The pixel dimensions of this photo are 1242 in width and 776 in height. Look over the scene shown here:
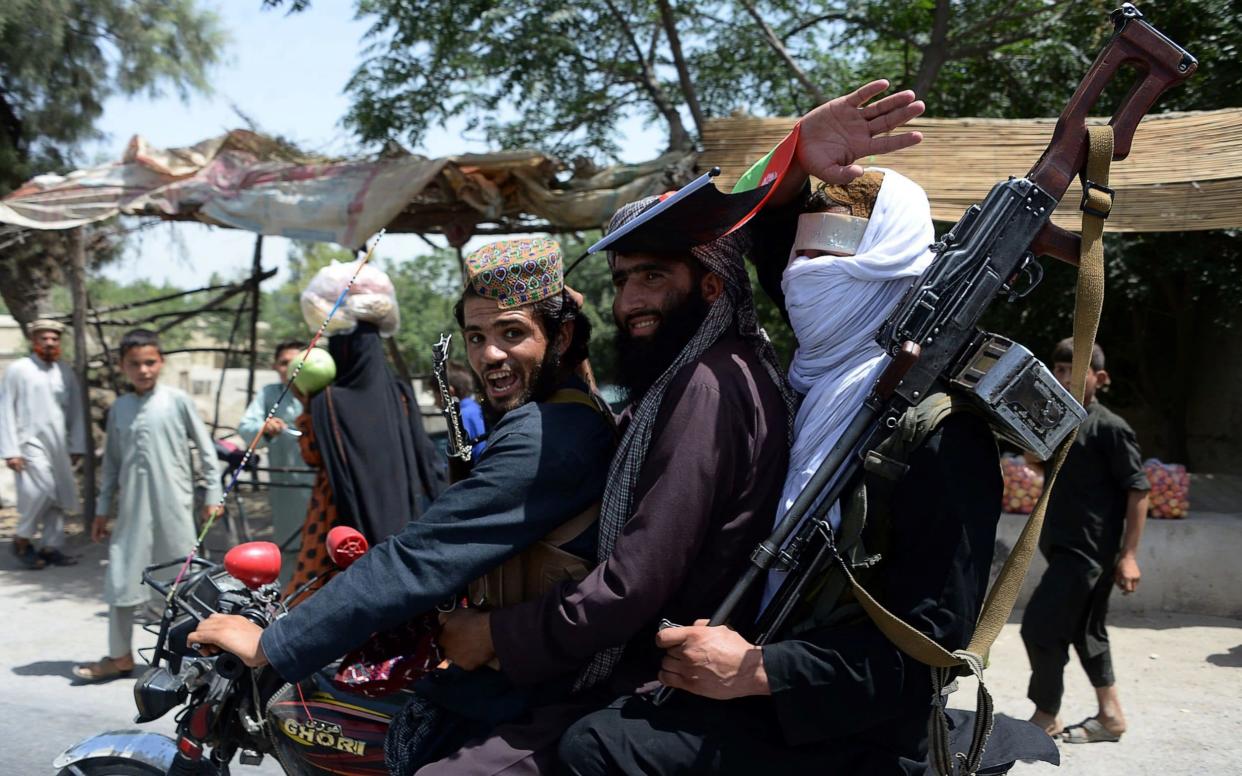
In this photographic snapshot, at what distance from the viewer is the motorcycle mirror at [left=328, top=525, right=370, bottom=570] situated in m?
2.35

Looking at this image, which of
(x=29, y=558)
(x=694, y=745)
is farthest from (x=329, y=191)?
(x=694, y=745)

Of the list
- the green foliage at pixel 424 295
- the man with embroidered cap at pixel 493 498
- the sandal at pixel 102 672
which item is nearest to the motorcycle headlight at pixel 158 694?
the man with embroidered cap at pixel 493 498

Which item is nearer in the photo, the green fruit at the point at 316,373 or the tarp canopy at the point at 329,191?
the green fruit at the point at 316,373

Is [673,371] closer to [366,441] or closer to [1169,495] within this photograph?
[366,441]

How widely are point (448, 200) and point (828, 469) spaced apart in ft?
19.6

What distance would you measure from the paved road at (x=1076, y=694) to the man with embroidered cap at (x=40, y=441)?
147 centimetres

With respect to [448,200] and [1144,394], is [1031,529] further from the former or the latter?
[1144,394]

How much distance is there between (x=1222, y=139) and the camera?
4328 millimetres

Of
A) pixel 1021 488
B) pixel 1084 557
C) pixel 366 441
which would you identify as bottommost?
pixel 1021 488

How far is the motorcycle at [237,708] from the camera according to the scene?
2.36 m

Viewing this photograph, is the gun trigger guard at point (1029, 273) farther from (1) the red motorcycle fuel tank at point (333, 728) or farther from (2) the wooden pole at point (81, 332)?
(2) the wooden pole at point (81, 332)

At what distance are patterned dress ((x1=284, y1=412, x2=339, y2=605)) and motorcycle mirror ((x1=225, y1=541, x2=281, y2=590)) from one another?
1.54m

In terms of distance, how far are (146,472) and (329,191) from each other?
2349mm

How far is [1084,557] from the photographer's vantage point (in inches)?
183
